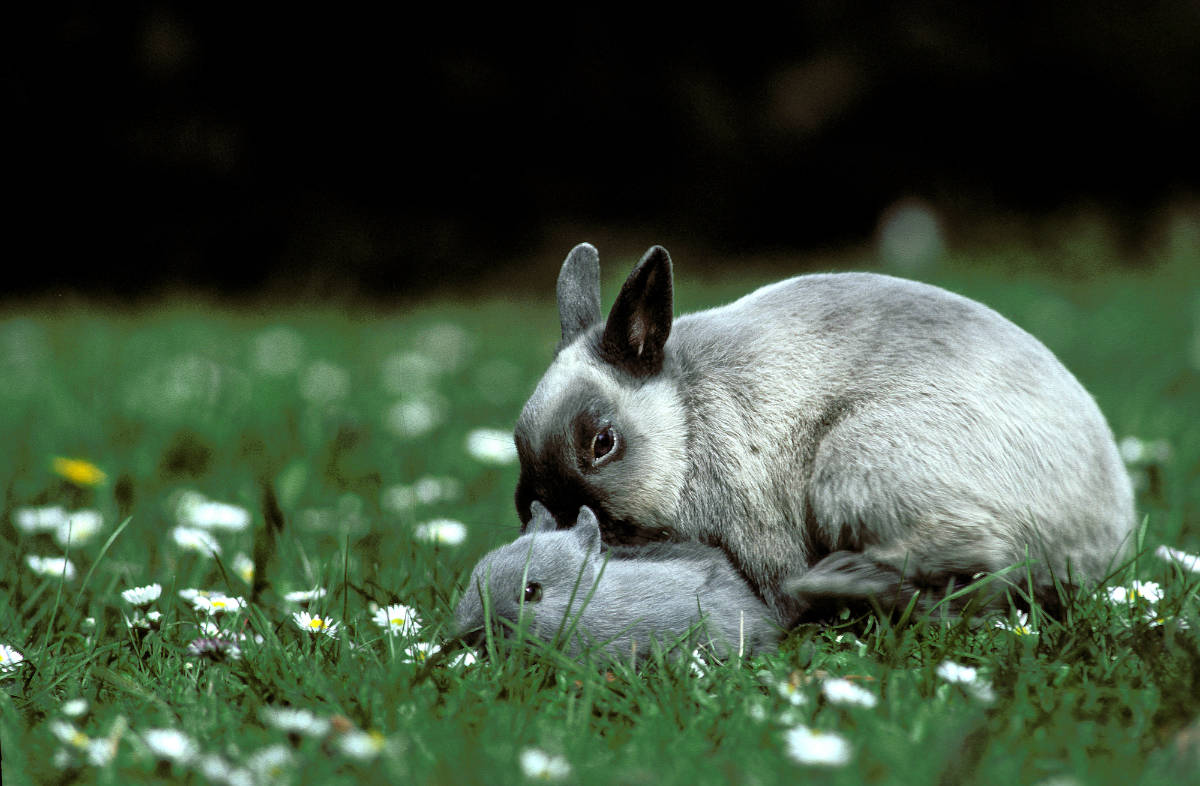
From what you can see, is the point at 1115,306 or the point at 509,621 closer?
the point at 509,621

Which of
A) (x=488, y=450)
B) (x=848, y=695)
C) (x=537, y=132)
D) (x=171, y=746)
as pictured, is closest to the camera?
(x=171, y=746)

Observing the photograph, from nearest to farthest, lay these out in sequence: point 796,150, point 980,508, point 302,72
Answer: point 980,508 → point 302,72 → point 796,150

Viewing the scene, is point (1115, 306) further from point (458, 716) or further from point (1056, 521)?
point (458, 716)

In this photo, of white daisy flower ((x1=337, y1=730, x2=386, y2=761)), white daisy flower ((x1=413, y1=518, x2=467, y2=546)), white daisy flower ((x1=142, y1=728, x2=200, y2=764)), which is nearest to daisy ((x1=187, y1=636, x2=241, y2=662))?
white daisy flower ((x1=142, y1=728, x2=200, y2=764))

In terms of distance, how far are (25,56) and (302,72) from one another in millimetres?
2096

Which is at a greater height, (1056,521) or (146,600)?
(1056,521)

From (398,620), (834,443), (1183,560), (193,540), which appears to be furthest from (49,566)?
(1183,560)

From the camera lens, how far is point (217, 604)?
2.41m

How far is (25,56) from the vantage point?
9.32 metres

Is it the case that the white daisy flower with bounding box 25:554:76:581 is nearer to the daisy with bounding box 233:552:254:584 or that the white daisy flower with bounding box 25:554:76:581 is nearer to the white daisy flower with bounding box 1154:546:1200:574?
the daisy with bounding box 233:552:254:584

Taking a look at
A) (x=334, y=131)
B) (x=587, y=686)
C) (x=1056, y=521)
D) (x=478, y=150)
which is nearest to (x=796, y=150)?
(x=478, y=150)

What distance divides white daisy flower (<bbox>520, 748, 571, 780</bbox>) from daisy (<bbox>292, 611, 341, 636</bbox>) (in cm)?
72

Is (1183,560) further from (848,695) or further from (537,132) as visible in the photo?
(537,132)

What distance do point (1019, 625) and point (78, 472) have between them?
8.70 ft
